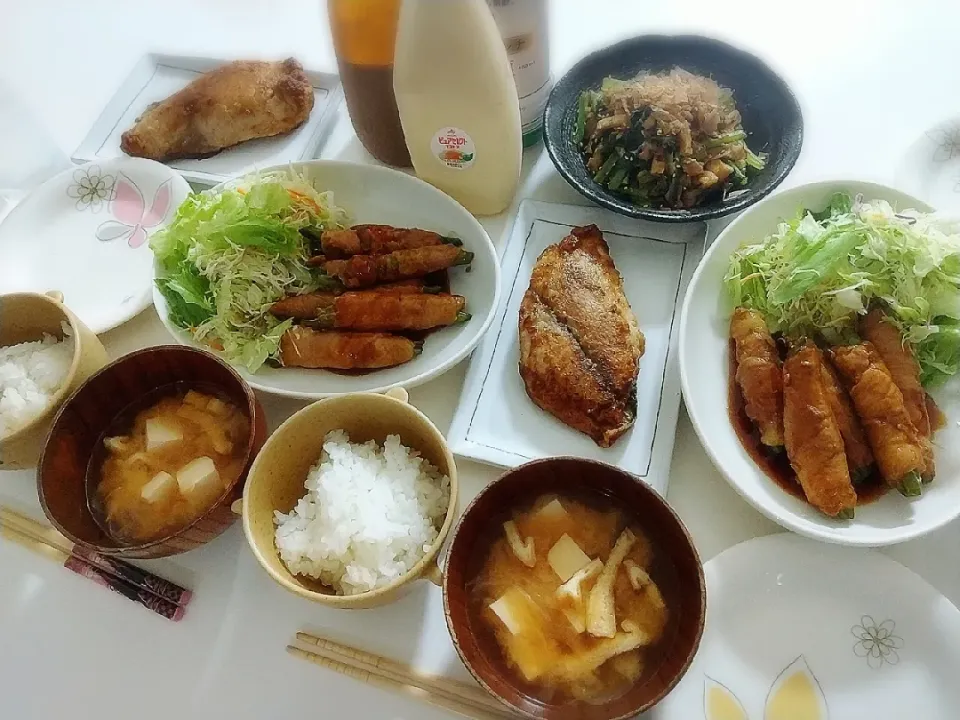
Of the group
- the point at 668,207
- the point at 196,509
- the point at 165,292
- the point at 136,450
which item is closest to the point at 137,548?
the point at 196,509

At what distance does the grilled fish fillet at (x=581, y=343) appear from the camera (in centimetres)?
114

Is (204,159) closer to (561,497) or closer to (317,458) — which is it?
(317,458)

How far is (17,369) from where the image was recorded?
45.7 inches

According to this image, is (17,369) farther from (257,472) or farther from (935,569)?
(935,569)

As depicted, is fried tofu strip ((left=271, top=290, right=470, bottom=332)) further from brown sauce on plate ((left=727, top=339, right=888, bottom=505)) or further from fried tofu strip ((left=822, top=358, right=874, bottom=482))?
fried tofu strip ((left=822, top=358, right=874, bottom=482))

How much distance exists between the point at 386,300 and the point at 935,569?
2.90ft

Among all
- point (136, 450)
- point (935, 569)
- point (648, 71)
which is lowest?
point (935, 569)

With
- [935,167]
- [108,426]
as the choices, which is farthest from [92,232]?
[935,167]

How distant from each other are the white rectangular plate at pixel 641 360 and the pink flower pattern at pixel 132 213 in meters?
0.68

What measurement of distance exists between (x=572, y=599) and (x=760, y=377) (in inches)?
17.3

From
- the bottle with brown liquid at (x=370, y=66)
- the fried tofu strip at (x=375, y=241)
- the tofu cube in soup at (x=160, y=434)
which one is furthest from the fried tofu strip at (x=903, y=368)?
the tofu cube in soup at (x=160, y=434)

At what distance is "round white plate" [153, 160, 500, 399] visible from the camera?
123 cm

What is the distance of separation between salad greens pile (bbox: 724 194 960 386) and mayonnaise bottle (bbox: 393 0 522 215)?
451mm

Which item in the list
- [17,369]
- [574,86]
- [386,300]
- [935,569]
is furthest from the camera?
[574,86]
